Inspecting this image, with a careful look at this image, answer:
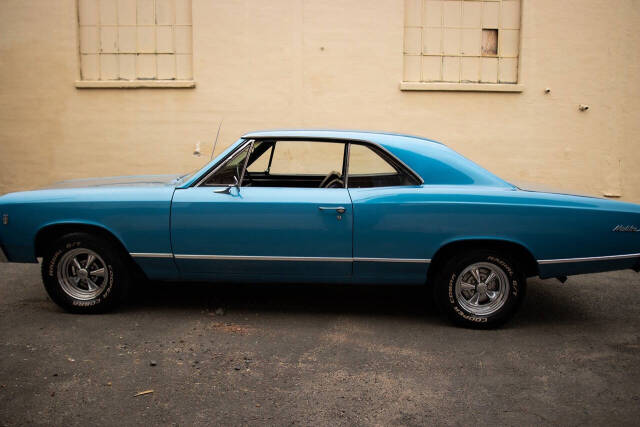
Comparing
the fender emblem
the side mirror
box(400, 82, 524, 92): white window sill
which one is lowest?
the fender emblem

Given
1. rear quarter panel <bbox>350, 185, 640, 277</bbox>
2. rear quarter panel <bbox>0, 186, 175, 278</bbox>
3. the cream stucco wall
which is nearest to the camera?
rear quarter panel <bbox>350, 185, 640, 277</bbox>

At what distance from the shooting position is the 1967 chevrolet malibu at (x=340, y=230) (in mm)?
4180

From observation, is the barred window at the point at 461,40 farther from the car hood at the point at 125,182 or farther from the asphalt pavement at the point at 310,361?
the car hood at the point at 125,182

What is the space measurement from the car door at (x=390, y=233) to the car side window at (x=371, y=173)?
0.09 feet

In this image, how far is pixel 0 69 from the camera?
27.5 ft

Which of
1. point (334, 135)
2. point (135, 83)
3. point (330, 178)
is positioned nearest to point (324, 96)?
point (135, 83)

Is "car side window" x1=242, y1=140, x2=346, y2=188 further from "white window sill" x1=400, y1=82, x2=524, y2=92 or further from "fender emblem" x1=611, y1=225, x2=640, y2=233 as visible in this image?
"white window sill" x1=400, y1=82, x2=524, y2=92

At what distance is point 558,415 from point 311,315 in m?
2.13

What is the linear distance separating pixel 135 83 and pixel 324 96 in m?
2.76

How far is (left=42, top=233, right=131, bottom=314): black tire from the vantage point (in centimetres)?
445

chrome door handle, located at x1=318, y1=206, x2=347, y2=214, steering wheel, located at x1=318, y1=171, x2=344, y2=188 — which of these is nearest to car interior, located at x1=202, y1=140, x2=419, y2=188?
steering wheel, located at x1=318, y1=171, x2=344, y2=188

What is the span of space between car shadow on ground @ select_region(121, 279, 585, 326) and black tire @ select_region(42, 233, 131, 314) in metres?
0.27

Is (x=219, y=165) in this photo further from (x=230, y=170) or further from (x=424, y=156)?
(x=424, y=156)

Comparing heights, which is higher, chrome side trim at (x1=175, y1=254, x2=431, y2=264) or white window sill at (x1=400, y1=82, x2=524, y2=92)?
white window sill at (x1=400, y1=82, x2=524, y2=92)
